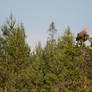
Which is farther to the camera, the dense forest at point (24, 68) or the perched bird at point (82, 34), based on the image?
the dense forest at point (24, 68)

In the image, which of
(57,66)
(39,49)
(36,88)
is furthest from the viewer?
(39,49)

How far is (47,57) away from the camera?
24.6 m

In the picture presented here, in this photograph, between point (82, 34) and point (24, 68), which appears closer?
point (82, 34)

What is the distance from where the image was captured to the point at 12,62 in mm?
21641

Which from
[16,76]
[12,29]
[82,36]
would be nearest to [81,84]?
[82,36]

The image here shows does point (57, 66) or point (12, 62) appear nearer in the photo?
point (57, 66)

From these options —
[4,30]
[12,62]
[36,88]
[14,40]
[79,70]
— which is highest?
[4,30]

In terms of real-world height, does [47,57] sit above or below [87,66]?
above

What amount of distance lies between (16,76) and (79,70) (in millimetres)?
9523

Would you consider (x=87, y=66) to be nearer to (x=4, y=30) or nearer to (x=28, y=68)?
(x=28, y=68)

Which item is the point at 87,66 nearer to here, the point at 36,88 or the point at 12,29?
the point at 36,88

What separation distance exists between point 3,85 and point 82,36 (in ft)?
42.5

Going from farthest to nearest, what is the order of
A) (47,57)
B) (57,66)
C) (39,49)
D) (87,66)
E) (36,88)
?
(39,49), (47,57), (36,88), (57,66), (87,66)

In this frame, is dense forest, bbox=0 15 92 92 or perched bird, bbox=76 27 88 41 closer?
perched bird, bbox=76 27 88 41
